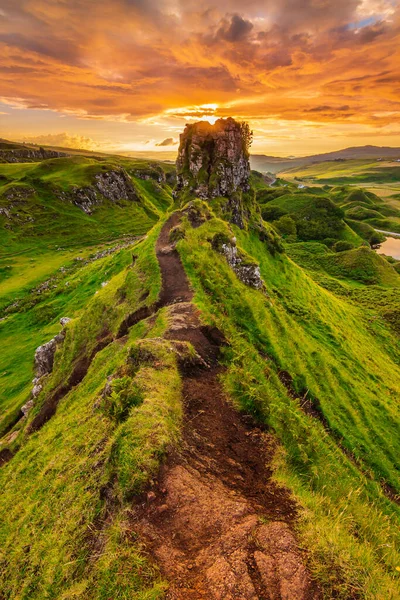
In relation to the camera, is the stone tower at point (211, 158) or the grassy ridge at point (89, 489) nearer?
the grassy ridge at point (89, 489)

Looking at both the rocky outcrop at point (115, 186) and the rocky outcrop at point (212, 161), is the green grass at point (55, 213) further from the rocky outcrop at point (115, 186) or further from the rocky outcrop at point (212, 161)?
the rocky outcrop at point (212, 161)

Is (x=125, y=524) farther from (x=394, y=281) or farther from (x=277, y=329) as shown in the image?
(x=394, y=281)

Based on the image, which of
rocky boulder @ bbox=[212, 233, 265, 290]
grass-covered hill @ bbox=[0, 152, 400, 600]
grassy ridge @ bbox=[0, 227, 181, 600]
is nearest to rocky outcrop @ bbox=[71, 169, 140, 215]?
grass-covered hill @ bbox=[0, 152, 400, 600]

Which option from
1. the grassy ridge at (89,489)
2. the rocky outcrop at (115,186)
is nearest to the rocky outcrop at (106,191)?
the rocky outcrop at (115,186)

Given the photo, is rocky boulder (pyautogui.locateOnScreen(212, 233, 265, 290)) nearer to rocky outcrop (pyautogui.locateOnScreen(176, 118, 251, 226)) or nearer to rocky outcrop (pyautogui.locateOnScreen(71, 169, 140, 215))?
rocky outcrop (pyautogui.locateOnScreen(176, 118, 251, 226))

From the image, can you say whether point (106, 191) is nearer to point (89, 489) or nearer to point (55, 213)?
point (55, 213)

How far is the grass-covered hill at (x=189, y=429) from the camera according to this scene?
9586mm

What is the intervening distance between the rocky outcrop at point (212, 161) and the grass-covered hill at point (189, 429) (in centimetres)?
1210

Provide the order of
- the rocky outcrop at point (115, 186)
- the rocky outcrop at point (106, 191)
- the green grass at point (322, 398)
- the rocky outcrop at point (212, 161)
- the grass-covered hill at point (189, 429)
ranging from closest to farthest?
the green grass at point (322, 398)
the grass-covered hill at point (189, 429)
the rocky outcrop at point (212, 161)
the rocky outcrop at point (106, 191)
the rocky outcrop at point (115, 186)

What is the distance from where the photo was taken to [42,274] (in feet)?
320

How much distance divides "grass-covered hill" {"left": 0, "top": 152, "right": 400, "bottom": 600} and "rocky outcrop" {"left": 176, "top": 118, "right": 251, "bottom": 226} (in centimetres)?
1210

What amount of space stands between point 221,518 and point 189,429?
4.72 metres

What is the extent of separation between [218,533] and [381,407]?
36459mm

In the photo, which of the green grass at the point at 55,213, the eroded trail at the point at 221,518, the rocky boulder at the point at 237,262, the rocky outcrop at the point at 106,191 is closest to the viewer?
the eroded trail at the point at 221,518
